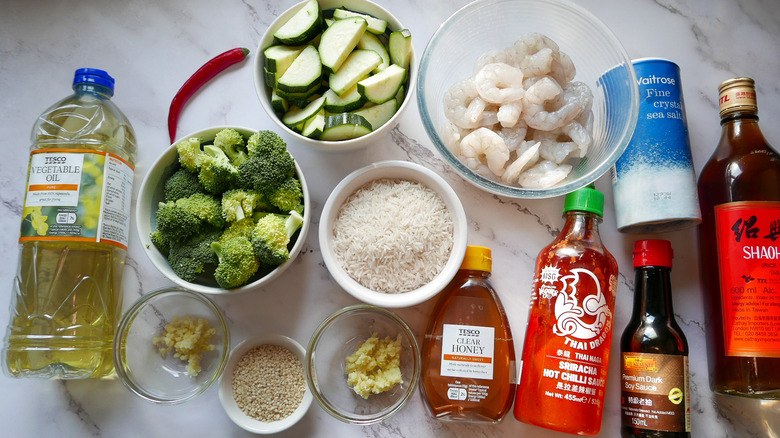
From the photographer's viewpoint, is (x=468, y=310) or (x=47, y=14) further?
(x=47, y=14)

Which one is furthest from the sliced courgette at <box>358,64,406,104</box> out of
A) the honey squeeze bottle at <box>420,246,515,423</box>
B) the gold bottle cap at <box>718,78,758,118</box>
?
the gold bottle cap at <box>718,78,758,118</box>

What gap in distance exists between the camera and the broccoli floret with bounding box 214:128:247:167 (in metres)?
1.29

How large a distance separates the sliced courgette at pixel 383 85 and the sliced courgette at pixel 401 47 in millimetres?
35

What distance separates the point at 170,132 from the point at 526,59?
38.7 inches

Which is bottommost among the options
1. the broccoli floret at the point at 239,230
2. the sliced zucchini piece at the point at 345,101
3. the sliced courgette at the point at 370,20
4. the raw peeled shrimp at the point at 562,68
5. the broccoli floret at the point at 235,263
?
the broccoli floret at the point at 235,263

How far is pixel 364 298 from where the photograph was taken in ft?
4.17

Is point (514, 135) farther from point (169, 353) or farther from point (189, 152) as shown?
point (169, 353)

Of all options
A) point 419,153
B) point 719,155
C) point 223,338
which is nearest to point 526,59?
point 419,153

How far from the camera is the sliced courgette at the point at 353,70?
4.16ft

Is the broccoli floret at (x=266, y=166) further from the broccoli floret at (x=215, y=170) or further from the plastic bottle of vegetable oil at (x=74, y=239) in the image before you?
the plastic bottle of vegetable oil at (x=74, y=239)

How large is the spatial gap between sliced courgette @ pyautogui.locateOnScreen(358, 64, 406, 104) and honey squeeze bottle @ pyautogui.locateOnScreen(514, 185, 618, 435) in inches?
20.5

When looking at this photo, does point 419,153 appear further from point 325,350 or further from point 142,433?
point 142,433

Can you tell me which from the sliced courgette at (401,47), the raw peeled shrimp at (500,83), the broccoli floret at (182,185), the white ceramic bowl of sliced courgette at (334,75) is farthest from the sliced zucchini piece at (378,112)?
the broccoli floret at (182,185)

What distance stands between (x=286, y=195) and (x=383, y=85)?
353mm
